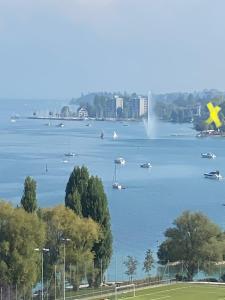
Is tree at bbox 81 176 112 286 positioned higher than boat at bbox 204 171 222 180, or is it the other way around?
tree at bbox 81 176 112 286

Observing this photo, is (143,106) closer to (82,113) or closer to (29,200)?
(82,113)

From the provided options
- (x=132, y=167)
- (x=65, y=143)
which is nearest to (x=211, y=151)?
(x=65, y=143)

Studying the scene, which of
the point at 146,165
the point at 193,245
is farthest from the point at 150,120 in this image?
the point at 193,245

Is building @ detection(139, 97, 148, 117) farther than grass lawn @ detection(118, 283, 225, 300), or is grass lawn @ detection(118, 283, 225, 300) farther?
building @ detection(139, 97, 148, 117)

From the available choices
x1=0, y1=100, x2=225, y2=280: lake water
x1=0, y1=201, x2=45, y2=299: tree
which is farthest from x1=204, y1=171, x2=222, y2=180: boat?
x1=0, y1=201, x2=45, y2=299: tree

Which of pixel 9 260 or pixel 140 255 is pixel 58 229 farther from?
pixel 140 255

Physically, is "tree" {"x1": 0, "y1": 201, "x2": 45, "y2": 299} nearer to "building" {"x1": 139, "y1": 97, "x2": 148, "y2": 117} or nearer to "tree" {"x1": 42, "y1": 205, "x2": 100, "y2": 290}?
"tree" {"x1": 42, "y1": 205, "x2": 100, "y2": 290}

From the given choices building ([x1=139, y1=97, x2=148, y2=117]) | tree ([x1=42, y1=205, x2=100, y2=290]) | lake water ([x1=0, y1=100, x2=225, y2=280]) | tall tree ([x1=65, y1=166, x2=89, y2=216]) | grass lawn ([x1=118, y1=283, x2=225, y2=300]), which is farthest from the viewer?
building ([x1=139, y1=97, x2=148, y2=117])
